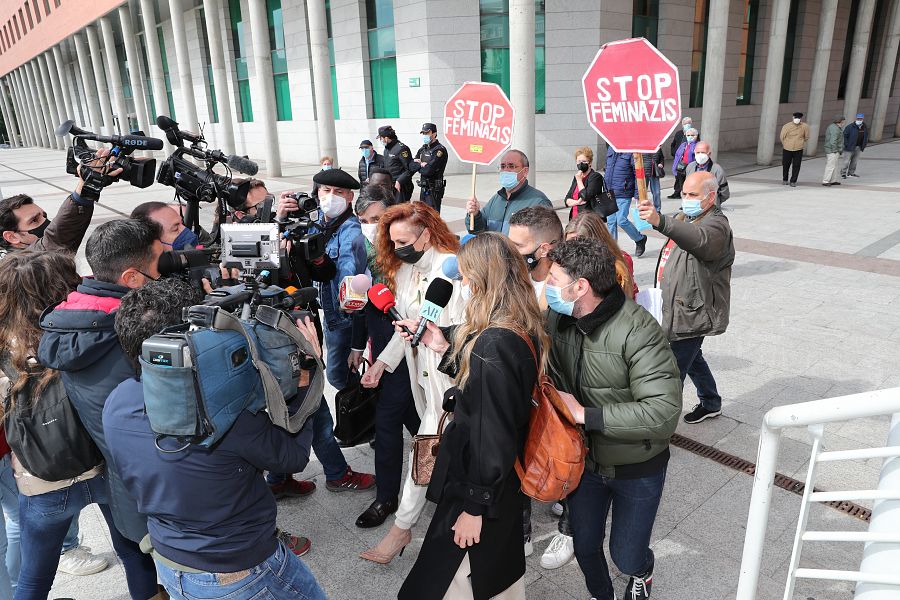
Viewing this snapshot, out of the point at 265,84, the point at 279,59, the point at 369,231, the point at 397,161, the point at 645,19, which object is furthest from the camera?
the point at 279,59

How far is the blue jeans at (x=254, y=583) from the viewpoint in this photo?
205 centimetres

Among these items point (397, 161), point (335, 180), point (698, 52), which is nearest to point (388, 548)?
point (335, 180)

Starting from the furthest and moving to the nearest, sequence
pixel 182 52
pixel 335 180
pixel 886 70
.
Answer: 1. pixel 182 52
2. pixel 886 70
3. pixel 335 180

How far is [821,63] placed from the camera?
21609 mm

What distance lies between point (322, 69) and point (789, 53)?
21.2 metres

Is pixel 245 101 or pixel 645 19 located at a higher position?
pixel 645 19

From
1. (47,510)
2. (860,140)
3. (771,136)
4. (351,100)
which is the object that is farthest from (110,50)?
(47,510)

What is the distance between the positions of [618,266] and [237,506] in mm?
2352

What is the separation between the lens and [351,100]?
22484 mm

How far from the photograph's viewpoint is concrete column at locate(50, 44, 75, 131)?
1907 inches

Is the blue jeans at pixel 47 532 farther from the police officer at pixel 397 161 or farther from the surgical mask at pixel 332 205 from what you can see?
the police officer at pixel 397 161

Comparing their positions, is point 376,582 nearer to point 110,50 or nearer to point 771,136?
point 771,136

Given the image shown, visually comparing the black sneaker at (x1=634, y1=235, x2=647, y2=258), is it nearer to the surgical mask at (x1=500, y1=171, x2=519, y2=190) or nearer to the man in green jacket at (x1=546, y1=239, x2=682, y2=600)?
the surgical mask at (x1=500, y1=171, x2=519, y2=190)

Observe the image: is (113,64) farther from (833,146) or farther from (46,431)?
(46,431)
